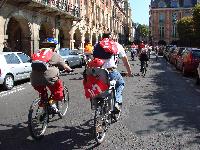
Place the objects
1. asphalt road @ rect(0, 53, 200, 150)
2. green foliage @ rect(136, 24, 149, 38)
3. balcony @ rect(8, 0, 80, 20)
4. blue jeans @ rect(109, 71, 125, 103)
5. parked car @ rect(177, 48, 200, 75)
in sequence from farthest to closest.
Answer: green foliage @ rect(136, 24, 149, 38) < balcony @ rect(8, 0, 80, 20) < parked car @ rect(177, 48, 200, 75) < blue jeans @ rect(109, 71, 125, 103) < asphalt road @ rect(0, 53, 200, 150)

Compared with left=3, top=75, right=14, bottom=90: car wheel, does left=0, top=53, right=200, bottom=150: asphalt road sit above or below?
below

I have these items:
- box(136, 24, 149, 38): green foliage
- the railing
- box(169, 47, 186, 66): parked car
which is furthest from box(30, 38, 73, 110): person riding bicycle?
box(136, 24, 149, 38): green foliage

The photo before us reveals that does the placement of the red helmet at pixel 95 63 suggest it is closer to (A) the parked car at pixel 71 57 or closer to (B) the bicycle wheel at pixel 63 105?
(B) the bicycle wheel at pixel 63 105

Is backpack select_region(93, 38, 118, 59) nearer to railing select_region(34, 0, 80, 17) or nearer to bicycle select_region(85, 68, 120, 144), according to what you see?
bicycle select_region(85, 68, 120, 144)

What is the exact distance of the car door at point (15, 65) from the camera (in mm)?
14094

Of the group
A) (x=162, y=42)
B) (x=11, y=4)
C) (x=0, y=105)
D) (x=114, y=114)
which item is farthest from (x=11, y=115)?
(x=162, y=42)

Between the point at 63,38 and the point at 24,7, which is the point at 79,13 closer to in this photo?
the point at 63,38

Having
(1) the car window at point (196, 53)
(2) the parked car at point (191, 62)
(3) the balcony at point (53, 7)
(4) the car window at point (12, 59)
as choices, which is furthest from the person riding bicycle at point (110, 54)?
(3) the balcony at point (53, 7)

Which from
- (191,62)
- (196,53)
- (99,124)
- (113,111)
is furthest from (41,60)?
(196,53)

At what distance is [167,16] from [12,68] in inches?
3441

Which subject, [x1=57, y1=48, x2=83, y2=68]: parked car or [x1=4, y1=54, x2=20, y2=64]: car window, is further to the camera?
[x1=57, y1=48, x2=83, y2=68]: parked car

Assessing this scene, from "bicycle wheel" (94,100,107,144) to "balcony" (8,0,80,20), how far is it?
59.7ft

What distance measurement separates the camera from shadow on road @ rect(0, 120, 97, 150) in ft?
19.0

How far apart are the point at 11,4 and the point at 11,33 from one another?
621 cm
